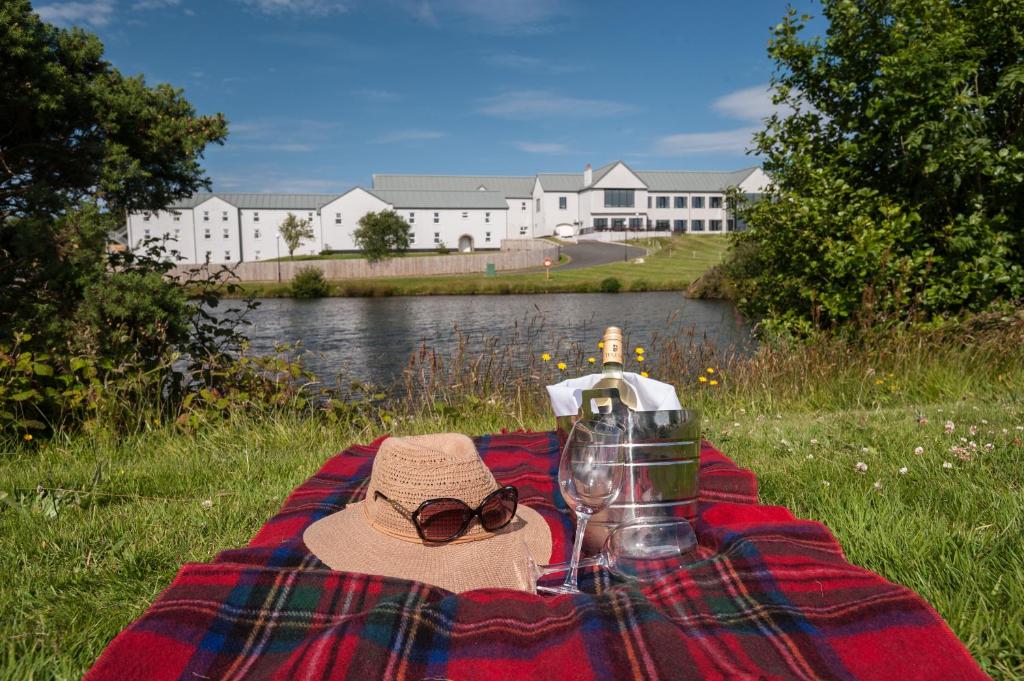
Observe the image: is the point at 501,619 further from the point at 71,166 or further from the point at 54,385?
the point at 71,166

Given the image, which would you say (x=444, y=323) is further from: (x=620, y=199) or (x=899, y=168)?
(x=620, y=199)

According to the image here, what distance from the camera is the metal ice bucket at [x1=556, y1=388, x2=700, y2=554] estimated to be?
1.99m

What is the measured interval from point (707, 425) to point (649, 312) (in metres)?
21.1

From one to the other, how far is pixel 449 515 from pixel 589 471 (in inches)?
15.8

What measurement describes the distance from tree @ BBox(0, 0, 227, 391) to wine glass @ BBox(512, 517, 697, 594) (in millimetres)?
5128

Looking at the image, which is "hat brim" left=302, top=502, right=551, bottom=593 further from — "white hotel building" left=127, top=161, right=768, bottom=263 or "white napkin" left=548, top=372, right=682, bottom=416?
"white hotel building" left=127, top=161, right=768, bottom=263

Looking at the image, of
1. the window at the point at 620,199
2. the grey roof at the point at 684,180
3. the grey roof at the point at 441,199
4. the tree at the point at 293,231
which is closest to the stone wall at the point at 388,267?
the tree at the point at 293,231

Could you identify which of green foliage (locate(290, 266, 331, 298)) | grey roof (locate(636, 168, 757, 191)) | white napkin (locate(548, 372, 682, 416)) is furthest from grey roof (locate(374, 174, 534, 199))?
white napkin (locate(548, 372, 682, 416))

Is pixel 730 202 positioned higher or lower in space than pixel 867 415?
higher

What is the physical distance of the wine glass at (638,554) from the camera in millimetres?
1972

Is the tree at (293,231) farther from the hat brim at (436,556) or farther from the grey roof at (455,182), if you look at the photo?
the hat brim at (436,556)

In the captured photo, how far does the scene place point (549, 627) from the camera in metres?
1.58

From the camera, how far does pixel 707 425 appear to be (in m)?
5.24

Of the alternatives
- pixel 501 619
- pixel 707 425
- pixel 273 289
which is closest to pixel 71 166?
pixel 707 425
